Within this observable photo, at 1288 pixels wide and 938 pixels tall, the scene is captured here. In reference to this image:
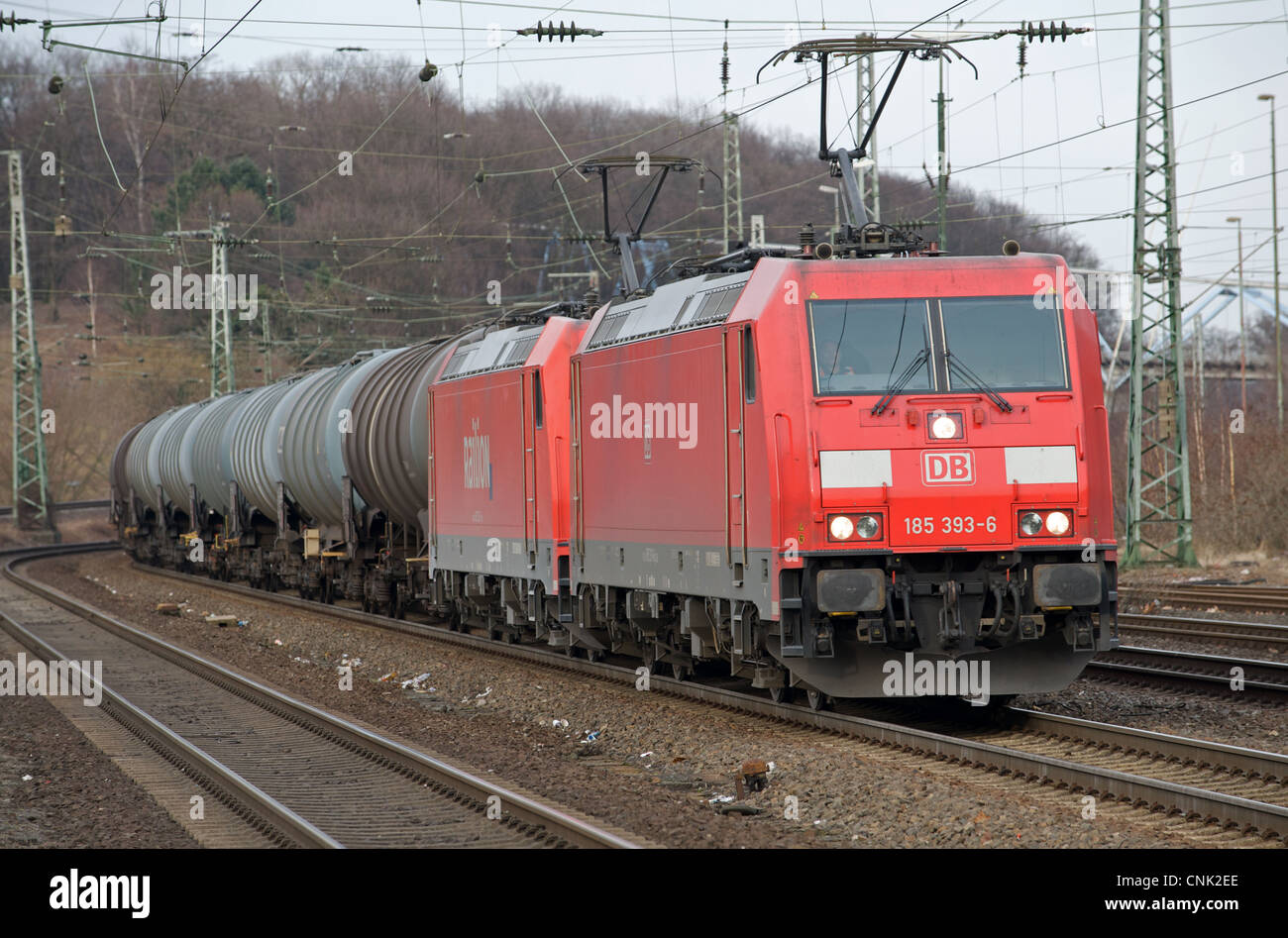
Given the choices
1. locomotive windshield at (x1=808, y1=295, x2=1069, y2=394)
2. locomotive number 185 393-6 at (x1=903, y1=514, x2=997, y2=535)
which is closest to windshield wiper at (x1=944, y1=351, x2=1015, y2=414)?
locomotive windshield at (x1=808, y1=295, x2=1069, y2=394)

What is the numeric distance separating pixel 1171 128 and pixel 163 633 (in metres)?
19.0

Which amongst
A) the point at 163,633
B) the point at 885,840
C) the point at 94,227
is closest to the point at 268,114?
the point at 94,227

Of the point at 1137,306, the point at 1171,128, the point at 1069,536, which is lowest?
the point at 1069,536

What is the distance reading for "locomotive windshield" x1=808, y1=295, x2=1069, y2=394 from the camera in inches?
438

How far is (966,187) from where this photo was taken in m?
46.0

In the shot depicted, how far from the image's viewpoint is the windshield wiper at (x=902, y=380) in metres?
11.0

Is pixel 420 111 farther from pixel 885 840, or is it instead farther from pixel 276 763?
pixel 885 840

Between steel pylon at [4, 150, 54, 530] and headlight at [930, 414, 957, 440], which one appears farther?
steel pylon at [4, 150, 54, 530]

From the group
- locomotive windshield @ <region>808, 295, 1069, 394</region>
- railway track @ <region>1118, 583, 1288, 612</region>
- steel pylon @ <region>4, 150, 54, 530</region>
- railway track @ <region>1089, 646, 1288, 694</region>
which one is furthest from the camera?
steel pylon @ <region>4, 150, 54, 530</region>

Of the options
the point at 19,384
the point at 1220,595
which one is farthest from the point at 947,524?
the point at 19,384

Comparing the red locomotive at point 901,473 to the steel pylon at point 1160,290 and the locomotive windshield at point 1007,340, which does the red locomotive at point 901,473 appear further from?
the steel pylon at point 1160,290

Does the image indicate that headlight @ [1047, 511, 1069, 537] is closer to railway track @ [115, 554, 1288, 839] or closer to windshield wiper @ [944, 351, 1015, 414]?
windshield wiper @ [944, 351, 1015, 414]

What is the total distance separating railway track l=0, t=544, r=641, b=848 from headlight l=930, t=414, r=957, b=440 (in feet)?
13.1

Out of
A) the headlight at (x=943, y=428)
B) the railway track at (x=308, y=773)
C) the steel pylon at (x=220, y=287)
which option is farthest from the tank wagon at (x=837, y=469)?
the steel pylon at (x=220, y=287)
